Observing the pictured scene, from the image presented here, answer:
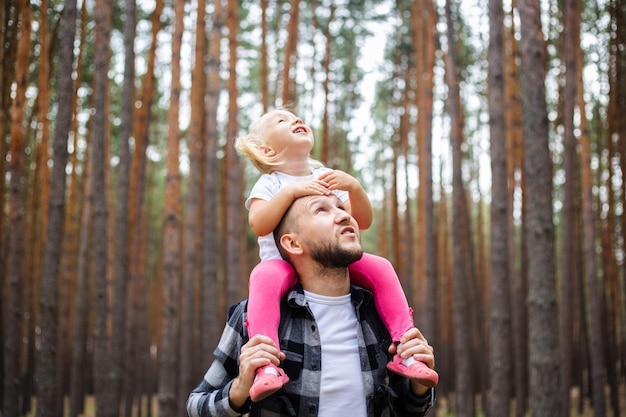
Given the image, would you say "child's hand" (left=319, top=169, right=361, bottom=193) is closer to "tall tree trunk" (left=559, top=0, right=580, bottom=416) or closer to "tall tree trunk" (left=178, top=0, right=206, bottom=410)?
"tall tree trunk" (left=178, top=0, right=206, bottom=410)

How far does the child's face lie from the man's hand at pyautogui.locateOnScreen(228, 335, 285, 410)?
1.80ft

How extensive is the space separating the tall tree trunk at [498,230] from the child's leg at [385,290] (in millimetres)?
3998

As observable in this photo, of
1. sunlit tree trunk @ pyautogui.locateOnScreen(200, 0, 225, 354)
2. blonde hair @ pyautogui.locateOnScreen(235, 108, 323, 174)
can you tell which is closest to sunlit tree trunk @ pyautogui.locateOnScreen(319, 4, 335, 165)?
sunlit tree trunk @ pyautogui.locateOnScreen(200, 0, 225, 354)

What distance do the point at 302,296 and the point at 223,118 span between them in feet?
46.4

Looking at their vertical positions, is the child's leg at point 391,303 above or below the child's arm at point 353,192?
below

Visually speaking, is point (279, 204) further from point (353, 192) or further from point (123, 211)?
point (123, 211)

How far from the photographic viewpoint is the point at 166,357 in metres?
6.27

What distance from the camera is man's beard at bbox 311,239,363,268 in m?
1.51

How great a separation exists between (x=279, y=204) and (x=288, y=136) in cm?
23

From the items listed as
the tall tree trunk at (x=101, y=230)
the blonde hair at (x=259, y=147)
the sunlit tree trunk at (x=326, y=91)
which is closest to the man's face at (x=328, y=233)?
the blonde hair at (x=259, y=147)

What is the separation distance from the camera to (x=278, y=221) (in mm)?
1611

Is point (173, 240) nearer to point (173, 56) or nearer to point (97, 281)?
point (97, 281)

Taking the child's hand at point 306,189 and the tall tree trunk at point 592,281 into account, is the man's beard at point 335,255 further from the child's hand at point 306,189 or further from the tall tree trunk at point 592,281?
the tall tree trunk at point 592,281

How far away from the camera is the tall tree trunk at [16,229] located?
18.7 feet
